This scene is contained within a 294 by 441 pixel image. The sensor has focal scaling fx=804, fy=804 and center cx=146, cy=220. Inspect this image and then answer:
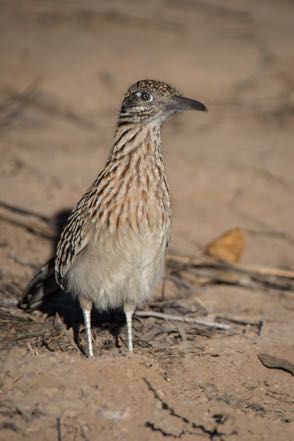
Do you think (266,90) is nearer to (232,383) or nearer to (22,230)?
(22,230)

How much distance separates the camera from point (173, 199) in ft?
27.3

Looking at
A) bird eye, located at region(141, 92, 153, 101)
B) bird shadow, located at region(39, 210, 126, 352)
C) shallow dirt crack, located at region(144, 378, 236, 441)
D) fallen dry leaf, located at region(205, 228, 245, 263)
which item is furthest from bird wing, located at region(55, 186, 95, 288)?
fallen dry leaf, located at region(205, 228, 245, 263)

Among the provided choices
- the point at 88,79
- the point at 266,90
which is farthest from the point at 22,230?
the point at 266,90

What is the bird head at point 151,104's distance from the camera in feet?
17.0

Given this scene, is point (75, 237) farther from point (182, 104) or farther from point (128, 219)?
point (182, 104)

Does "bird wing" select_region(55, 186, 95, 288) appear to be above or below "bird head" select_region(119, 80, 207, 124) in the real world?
below

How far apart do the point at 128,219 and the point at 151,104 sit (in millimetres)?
783

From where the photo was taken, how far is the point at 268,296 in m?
6.88

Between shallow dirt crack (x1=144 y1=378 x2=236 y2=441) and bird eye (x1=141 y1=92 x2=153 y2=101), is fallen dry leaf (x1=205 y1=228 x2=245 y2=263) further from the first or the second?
shallow dirt crack (x1=144 y1=378 x2=236 y2=441)

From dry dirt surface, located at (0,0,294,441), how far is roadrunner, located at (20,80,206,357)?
0.43 metres

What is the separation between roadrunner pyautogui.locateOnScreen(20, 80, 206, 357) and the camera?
5023mm

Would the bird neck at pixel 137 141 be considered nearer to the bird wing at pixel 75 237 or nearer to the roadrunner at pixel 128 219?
the roadrunner at pixel 128 219

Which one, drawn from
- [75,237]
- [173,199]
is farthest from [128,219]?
[173,199]

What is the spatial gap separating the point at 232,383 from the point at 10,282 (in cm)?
214
